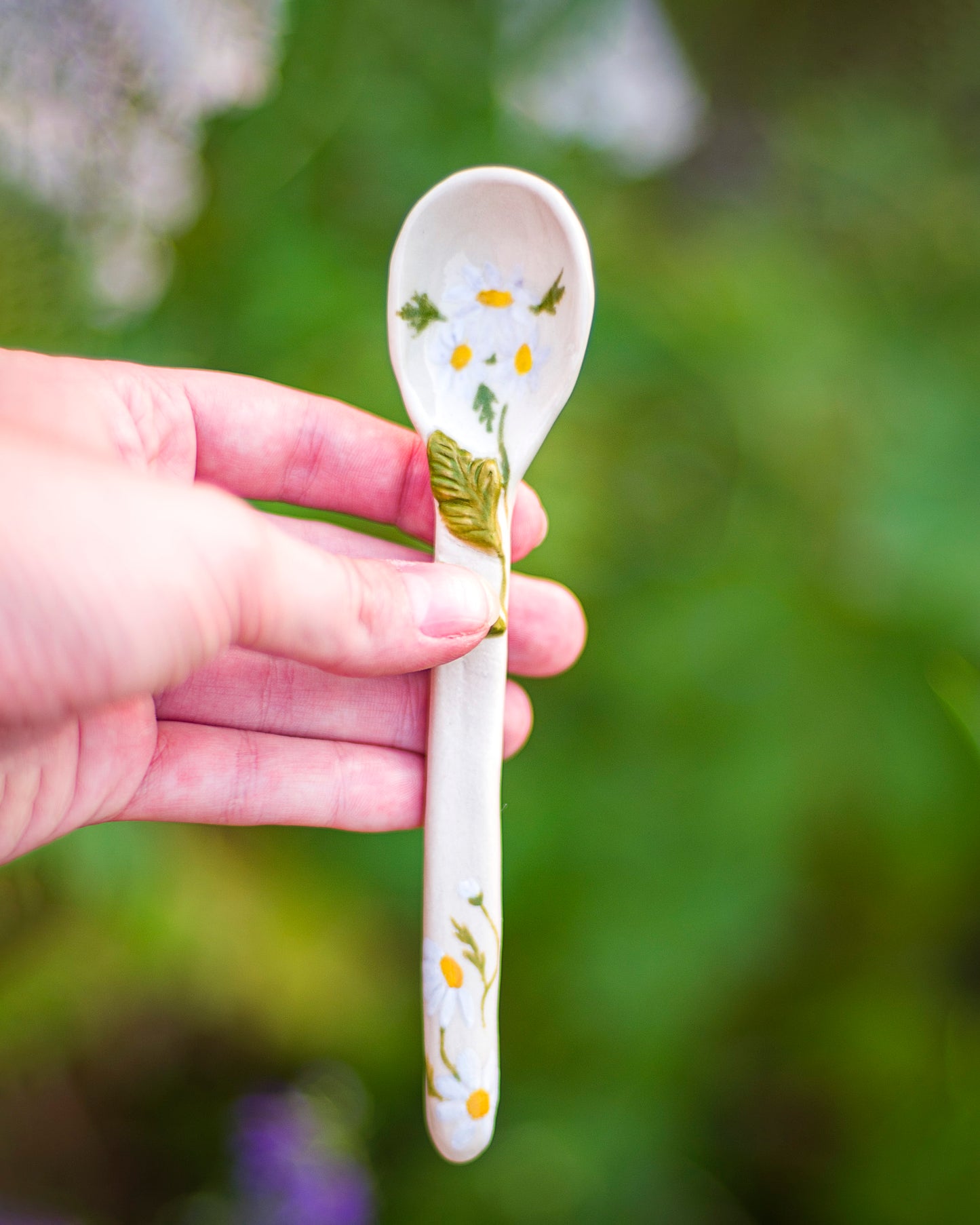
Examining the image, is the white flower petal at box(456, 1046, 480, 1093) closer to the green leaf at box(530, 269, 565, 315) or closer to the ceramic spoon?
the ceramic spoon

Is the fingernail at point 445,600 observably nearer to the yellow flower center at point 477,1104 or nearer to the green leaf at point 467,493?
the green leaf at point 467,493

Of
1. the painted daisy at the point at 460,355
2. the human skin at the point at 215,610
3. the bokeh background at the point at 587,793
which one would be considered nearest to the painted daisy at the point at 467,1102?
the human skin at the point at 215,610

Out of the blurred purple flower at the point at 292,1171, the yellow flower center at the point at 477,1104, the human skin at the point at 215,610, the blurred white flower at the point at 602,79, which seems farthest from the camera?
the blurred white flower at the point at 602,79

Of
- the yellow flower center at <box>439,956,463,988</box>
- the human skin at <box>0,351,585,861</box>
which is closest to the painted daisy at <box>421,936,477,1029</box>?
the yellow flower center at <box>439,956,463,988</box>

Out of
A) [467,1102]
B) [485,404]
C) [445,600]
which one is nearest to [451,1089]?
[467,1102]

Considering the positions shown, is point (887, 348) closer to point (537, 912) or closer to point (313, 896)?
point (537, 912)
